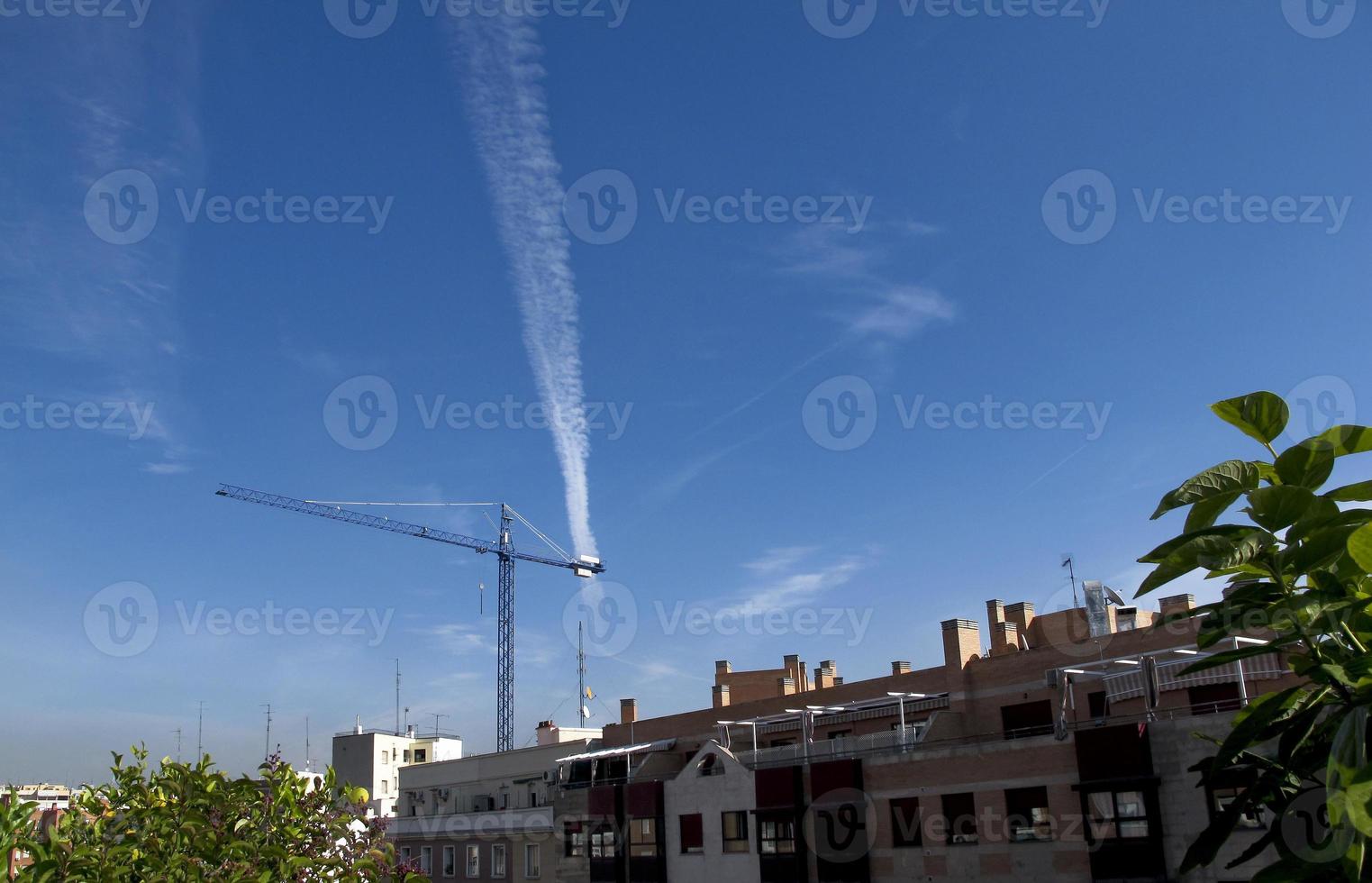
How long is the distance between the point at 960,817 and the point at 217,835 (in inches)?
1181

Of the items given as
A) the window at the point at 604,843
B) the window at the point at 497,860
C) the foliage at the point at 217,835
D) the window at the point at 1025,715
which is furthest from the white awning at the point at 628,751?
the foliage at the point at 217,835

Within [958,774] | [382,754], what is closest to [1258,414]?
[958,774]

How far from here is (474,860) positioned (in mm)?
56938

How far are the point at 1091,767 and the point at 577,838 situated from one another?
26.6 m

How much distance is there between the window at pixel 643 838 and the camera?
45250 mm

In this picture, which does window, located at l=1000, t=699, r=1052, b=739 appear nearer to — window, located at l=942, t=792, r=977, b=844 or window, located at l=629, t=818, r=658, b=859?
window, located at l=942, t=792, r=977, b=844

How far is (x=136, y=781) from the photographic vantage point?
10039 mm

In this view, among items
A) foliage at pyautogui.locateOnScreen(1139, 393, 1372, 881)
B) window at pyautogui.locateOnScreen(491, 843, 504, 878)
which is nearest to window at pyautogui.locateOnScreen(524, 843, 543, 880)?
window at pyautogui.locateOnScreen(491, 843, 504, 878)

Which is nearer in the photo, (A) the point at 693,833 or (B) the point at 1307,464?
(B) the point at 1307,464

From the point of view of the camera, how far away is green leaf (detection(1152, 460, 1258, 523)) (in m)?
4.36

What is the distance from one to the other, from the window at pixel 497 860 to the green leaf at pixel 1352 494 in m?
55.9

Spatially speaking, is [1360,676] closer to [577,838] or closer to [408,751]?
[577,838]

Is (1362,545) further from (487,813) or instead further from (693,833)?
(487,813)

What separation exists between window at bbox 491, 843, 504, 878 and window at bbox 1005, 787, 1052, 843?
30.8m
